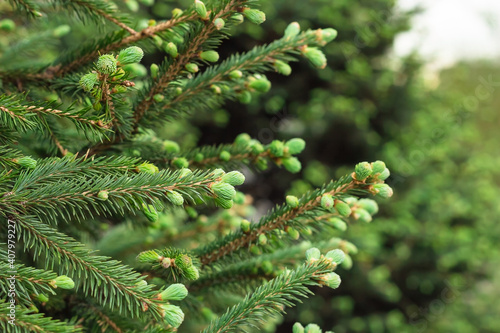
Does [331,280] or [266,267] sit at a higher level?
[331,280]

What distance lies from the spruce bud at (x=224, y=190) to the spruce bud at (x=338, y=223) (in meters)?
0.40

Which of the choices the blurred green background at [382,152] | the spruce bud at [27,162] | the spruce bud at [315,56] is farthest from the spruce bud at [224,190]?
the blurred green background at [382,152]

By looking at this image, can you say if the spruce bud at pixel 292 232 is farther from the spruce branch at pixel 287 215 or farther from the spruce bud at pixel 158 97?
the spruce bud at pixel 158 97

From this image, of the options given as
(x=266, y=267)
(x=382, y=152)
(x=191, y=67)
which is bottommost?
(x=382, y=152)

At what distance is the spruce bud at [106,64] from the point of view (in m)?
0.73

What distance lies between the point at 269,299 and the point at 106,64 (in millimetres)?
530

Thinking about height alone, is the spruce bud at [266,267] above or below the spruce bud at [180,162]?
below

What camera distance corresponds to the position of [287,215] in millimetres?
976

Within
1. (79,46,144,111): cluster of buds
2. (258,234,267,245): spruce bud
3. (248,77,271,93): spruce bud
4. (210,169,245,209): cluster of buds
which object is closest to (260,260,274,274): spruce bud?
(258,234,267,245): spruce bud

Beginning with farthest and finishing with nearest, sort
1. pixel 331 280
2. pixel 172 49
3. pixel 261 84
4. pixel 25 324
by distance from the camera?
pixel 261 84, pixel 172 49, pixel 331 280, pixel 25 324

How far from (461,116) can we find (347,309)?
1665mm

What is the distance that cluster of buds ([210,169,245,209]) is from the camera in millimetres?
774

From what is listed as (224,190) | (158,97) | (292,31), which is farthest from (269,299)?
(292,31)

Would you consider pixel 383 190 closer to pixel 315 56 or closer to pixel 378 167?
pixel 378 167
